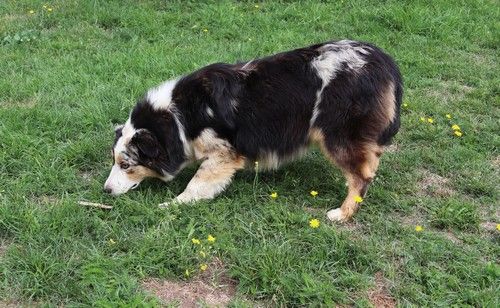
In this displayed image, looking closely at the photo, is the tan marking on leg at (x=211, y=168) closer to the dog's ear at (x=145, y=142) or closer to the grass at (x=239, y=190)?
the grass at (x=239, y=190)

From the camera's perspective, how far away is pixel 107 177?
13.1ft

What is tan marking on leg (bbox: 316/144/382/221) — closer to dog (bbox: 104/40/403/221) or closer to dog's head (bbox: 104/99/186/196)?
dog (bbox: 104/40/403/221)

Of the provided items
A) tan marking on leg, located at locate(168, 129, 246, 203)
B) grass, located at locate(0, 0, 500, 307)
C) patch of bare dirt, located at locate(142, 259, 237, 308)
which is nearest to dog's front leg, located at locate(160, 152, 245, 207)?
tan marking on leg, located at locate(168, 129, 246, 203)

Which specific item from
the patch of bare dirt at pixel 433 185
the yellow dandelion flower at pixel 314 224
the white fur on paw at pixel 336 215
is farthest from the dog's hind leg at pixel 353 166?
the patch of bare dirt at pixel 433 185

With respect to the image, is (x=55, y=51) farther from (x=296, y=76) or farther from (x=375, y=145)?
(x=375, y=145)

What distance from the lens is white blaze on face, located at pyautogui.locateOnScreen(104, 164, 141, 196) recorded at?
3.74 m

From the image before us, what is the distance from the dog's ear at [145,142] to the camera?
3.70 meters

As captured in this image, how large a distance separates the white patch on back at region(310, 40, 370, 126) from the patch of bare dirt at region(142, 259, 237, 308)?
4.22 feet

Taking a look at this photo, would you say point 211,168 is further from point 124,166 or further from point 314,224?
point 314,224

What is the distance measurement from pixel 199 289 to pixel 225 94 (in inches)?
55.0

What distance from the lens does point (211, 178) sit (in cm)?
376

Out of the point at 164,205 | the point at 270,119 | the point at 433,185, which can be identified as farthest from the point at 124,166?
the point at 433,185

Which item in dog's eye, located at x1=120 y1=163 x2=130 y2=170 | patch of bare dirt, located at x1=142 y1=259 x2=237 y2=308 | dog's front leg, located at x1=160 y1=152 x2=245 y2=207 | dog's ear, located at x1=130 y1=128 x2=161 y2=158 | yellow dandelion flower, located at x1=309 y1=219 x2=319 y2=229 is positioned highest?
dog's ear, located at x1=130 y1=128 x2=161 y2=158

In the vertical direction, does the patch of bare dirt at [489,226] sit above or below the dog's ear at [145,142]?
below
